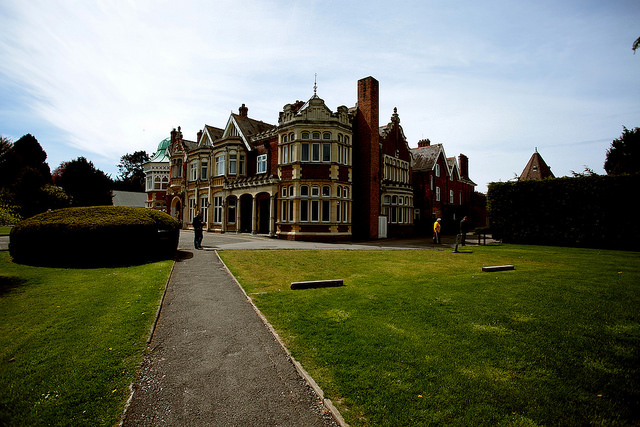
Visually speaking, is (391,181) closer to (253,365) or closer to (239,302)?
(239,302)

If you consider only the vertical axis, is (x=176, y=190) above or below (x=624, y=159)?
below

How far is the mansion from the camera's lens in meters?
26.9

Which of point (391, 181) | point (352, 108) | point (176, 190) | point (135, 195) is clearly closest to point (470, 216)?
point (391, 181)

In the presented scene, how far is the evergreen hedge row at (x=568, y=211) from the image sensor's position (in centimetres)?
2120

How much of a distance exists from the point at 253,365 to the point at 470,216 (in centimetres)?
5059

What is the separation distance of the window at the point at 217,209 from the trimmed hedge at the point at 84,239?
65.4 feet

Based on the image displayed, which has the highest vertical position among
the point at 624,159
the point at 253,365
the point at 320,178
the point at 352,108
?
the point at 352,108

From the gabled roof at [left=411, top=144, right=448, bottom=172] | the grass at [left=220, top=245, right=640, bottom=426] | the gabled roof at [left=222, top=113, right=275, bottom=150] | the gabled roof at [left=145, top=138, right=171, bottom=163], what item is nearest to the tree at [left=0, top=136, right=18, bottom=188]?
the grass at [left=220, top=245, right=640, bottom=426]

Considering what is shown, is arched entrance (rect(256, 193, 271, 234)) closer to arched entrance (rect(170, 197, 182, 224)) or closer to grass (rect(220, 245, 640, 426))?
arched entrance (rect(170, 197, 182, 224))

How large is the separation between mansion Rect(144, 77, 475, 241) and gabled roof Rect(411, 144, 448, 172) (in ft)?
0.50

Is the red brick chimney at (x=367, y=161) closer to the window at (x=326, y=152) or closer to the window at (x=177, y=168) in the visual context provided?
the window at (x=326, y=152)

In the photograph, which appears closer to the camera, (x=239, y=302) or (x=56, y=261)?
(x=239, y=302)

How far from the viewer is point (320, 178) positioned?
2669 cm

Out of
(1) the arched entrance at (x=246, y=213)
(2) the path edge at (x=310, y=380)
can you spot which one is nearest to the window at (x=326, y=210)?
(1) the arched entrance at (x=246, y=213)
